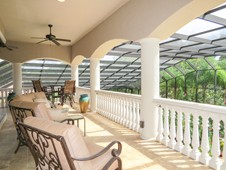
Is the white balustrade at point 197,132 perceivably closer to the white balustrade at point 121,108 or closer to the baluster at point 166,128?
the baluster at point 166,128

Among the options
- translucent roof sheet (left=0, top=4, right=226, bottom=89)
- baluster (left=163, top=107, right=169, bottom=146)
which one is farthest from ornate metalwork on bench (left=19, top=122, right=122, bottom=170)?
translucent roof sheet (left=0, top=4, right=226, bottom=89)

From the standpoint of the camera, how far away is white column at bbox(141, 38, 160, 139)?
11.8ft

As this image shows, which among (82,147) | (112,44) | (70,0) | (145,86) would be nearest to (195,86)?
(112,44)

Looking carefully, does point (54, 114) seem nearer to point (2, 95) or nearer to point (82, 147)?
point (82, 147)

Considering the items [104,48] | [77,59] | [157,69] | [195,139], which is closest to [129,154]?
[195,139]

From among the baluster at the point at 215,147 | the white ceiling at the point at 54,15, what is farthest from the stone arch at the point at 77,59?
the baluster at the point at 215,147

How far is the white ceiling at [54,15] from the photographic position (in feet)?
14.0

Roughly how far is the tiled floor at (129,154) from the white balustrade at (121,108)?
0.27m

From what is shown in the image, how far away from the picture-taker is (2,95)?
7754 millimetres

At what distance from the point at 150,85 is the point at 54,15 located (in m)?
3.27

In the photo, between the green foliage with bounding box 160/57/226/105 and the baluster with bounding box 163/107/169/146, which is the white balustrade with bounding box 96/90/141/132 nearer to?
the baluster with bounding box 163/107/169/146

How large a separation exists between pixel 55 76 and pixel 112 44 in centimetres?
725

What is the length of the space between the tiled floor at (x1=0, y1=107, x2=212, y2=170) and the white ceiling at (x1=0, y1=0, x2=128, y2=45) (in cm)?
288

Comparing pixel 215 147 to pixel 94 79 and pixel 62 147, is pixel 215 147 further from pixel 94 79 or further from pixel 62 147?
pixel 94 79
